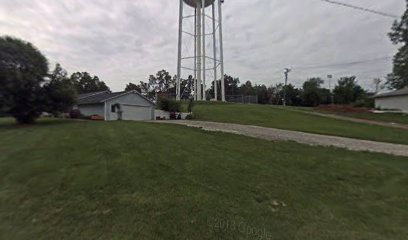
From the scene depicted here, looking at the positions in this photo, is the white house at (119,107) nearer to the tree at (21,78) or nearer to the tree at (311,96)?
the tree at (21,78)

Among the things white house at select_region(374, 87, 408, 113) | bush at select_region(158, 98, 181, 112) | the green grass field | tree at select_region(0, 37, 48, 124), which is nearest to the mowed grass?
bush at select_region(158, 98, 181, 112)

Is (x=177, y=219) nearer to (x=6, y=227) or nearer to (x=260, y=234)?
(x=260, y=234)

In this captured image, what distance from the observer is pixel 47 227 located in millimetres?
5754

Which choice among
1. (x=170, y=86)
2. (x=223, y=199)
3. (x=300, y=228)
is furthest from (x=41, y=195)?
(x=170, y=86)

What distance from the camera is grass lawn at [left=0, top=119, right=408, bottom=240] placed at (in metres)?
5.60

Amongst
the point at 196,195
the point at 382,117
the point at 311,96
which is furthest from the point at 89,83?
the point at 196,195

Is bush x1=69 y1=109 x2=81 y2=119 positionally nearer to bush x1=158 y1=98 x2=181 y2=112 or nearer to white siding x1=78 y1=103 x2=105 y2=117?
white siding x1=78 y1=103 x2=105 y2=117

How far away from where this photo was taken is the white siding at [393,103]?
40406 millimetres

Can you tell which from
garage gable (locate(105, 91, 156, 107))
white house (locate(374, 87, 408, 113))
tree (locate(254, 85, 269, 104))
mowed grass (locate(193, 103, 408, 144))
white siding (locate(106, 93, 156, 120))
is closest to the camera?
mowed grass (locate(193, 103, 408, 144))

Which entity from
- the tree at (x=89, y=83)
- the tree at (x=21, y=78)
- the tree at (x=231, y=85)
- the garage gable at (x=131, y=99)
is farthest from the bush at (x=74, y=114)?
the tree at (x=231, y=85)

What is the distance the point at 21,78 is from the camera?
78.9 ft

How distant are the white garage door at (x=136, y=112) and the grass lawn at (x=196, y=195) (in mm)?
26712

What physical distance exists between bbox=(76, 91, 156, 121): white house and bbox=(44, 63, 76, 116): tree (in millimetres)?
8403

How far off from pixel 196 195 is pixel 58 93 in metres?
22.6
